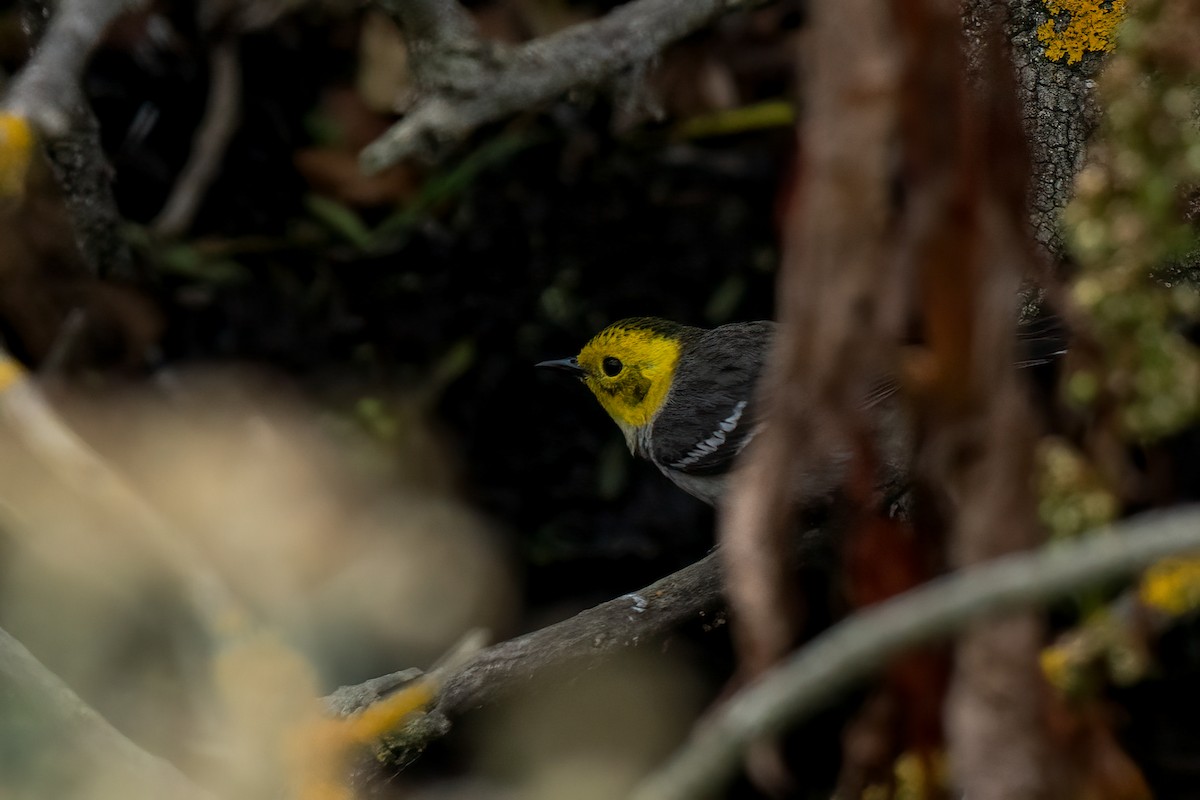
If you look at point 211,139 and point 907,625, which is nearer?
point 907,625

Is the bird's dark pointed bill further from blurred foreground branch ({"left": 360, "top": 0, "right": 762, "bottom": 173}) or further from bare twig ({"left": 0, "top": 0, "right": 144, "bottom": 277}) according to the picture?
bare twig ({"left": 0, "top": 0, "right": 144, "bottom": 277})

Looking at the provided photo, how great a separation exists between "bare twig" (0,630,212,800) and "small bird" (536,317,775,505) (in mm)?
1991

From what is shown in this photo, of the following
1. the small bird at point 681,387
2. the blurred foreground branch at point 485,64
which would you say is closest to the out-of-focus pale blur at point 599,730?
the small bird at point 681,387

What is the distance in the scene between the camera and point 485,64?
374 cm

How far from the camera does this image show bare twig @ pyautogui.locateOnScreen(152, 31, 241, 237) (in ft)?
18.8

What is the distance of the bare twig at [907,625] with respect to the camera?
1423 millimetres

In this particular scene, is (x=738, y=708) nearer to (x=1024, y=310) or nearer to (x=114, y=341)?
(x=1024, y=310)

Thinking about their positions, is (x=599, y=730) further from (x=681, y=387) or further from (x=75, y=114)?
(x=75, y=114)

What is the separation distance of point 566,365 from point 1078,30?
222cm

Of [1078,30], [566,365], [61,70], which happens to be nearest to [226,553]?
[566,365]

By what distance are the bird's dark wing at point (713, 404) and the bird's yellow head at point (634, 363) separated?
0.25 feet

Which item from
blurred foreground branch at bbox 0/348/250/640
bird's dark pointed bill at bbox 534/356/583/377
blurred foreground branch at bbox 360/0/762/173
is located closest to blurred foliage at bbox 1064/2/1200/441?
blurred foreground branch at bbox 360/0/762/173

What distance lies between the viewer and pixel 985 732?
1.73m

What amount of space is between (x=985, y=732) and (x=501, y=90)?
2570 mm
